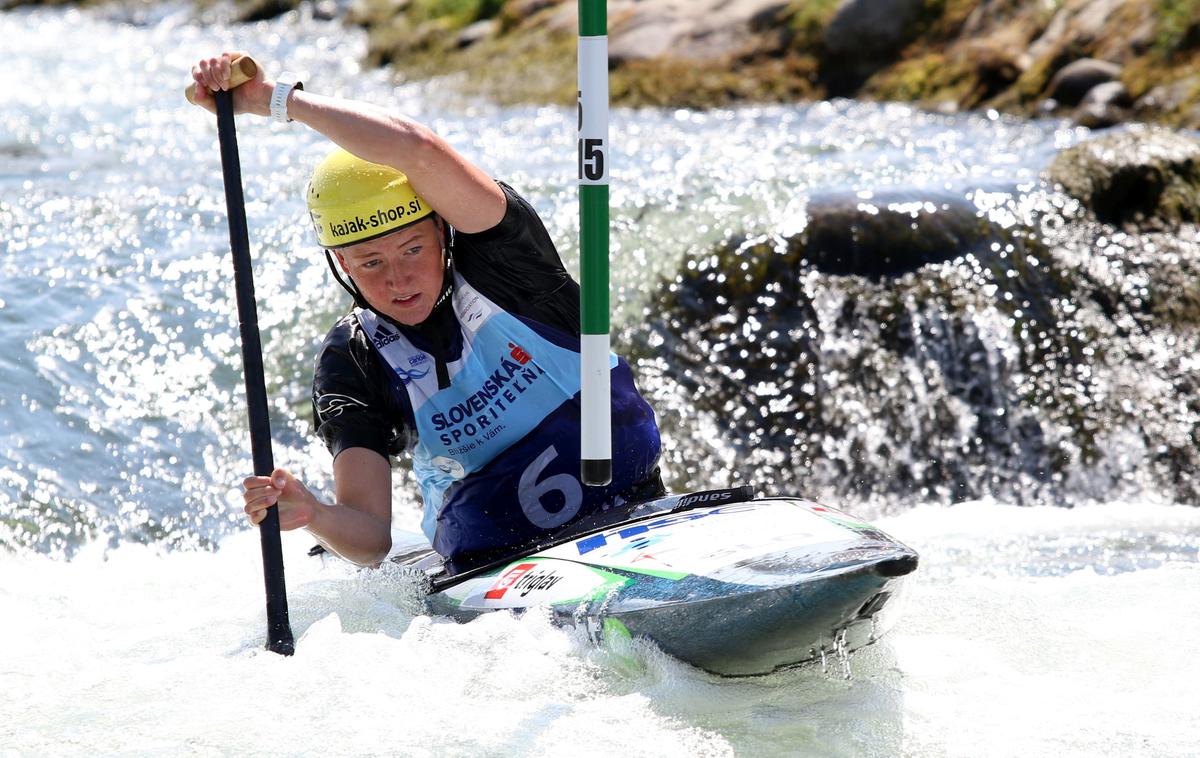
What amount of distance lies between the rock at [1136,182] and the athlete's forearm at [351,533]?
5024mm

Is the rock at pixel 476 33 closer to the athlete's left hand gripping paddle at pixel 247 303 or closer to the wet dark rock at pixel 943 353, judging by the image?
the wet dark rock at pixel 943 353

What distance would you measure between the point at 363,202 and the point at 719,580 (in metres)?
1.32

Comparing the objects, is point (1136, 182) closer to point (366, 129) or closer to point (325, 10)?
point (366, 129)

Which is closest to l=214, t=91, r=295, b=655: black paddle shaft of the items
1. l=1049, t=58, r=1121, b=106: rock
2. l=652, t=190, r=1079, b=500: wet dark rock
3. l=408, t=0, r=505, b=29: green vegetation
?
l=652, t=190, r=1079, b=500: wet dark rock

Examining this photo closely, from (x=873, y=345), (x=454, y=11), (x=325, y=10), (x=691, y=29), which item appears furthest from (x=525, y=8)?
(x=873, y=345)

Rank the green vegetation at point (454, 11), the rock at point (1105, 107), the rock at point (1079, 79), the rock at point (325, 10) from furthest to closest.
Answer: the rock at point (325, 10), the green vegetation at point (454, 11), the rock at point (1079, 79), the rock at point (1105, 107)

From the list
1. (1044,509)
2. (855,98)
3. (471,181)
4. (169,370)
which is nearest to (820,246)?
(1044,509)

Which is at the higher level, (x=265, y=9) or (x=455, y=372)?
(x=265, y=9)

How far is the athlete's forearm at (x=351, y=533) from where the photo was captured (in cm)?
358

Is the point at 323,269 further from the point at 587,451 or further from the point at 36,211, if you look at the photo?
the point at 587,451

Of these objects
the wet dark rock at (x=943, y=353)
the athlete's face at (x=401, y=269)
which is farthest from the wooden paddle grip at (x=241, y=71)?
the wet dark rock at (x=943, y=353)

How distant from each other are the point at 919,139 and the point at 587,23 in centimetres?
759

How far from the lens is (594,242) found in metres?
3.29

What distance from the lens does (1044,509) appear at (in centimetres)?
599
